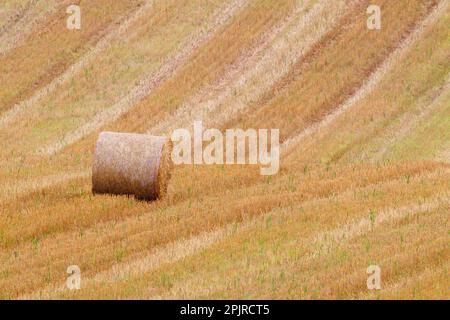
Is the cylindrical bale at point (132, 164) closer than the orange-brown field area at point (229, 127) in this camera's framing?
No

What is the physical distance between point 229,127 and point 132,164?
35.5 ft

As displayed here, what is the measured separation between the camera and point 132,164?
20766 millimetres

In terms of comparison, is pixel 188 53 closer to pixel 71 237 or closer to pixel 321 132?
pixel 321 132

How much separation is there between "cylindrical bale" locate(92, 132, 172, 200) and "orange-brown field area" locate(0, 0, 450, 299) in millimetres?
398

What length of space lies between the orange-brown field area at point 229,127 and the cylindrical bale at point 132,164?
0.40 metres

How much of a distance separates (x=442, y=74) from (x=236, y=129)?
640 cm

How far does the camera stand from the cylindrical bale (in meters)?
20.7

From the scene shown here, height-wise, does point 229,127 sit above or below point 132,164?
above

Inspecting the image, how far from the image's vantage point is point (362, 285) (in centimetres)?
1440

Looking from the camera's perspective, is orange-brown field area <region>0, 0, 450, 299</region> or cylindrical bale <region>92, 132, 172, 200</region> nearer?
orange-brown field area <region>0, 0, 450, 299</region>

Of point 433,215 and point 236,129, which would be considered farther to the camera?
point 236,129

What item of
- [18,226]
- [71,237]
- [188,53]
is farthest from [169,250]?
[188,53]

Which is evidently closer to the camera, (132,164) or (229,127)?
(132,164)

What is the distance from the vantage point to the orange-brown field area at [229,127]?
15727 millimetres
